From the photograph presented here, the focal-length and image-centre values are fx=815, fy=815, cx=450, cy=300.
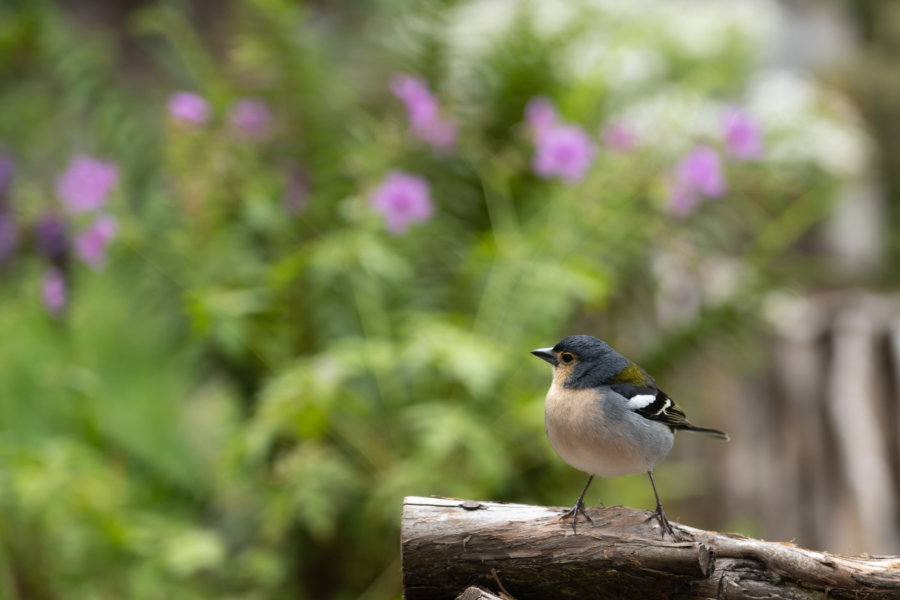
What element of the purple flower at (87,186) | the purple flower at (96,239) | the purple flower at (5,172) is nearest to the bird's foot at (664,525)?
the purple flower at (96,239)

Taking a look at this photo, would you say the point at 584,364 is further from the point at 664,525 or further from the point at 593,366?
the point at 664,525

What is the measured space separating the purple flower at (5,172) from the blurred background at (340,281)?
1.2 inches

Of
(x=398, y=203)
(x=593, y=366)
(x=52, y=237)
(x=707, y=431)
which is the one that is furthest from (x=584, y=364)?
(x=52, y=237)

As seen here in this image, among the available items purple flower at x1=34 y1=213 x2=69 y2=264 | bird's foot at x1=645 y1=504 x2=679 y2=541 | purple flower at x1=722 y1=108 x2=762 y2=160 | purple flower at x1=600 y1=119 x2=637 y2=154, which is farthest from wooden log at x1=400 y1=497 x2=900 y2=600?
purple flower at x1=34 y1=213 x2=69 y2=264

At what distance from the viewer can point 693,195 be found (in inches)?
87.8

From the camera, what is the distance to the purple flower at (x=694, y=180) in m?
2.08

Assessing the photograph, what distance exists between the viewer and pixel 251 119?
2600 mm

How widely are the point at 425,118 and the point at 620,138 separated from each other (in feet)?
1.95

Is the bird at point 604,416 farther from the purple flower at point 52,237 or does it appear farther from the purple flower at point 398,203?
the purple flower at point 52,237

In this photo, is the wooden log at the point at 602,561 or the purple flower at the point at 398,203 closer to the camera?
the wooden log at the point at 602,561

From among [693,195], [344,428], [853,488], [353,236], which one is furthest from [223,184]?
[853,488]

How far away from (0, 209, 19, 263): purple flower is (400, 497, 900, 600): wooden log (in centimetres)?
276

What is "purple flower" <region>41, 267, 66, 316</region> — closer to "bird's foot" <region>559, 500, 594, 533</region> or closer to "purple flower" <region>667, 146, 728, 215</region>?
"purple flower" <region>667, 146, 728, 215</region>

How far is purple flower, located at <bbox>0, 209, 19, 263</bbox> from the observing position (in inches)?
122
